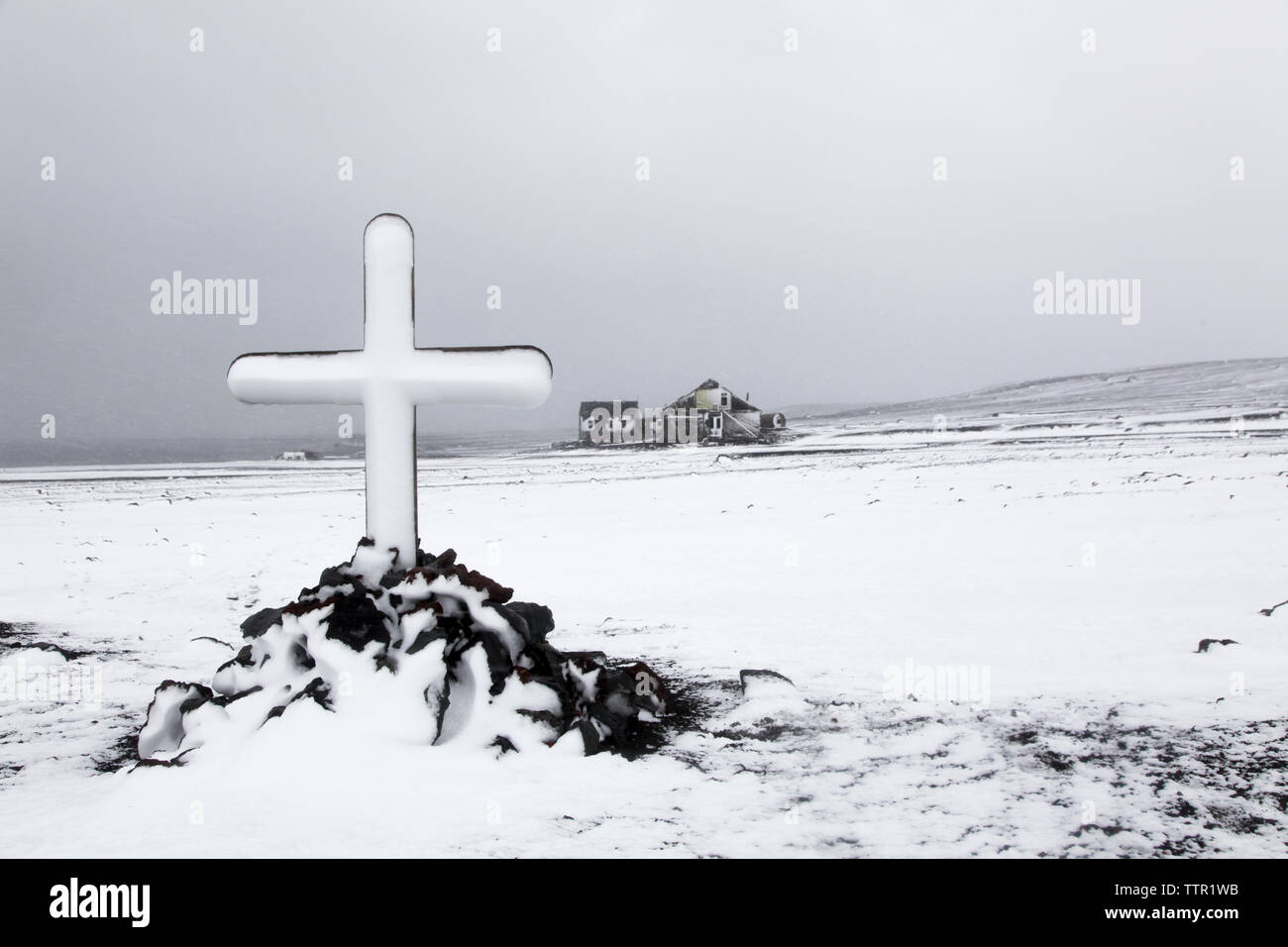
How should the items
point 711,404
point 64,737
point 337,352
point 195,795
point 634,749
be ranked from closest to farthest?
point 195,795 → point 634,749 → point 64,737 → point 337,352 → point 711,404

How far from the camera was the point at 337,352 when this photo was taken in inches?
160

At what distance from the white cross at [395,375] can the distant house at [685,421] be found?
37157mm

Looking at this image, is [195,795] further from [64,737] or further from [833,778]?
[833,778]

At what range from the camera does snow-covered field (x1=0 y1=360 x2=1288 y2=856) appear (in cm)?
263

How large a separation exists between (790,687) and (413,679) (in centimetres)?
192

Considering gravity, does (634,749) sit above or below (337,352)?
below

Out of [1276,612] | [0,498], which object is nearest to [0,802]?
[1276,612]

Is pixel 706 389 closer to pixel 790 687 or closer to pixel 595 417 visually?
pixel 595 417

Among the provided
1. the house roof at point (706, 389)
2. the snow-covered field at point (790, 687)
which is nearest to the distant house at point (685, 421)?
the house roof at point (706, 389)

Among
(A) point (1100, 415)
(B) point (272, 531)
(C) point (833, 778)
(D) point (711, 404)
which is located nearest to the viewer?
(C) point (833, 778)

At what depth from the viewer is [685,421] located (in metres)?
45.4

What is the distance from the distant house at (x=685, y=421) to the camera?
44.5 m

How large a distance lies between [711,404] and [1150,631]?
44.5m

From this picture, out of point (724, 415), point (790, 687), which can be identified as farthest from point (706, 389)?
point (790, 687)
